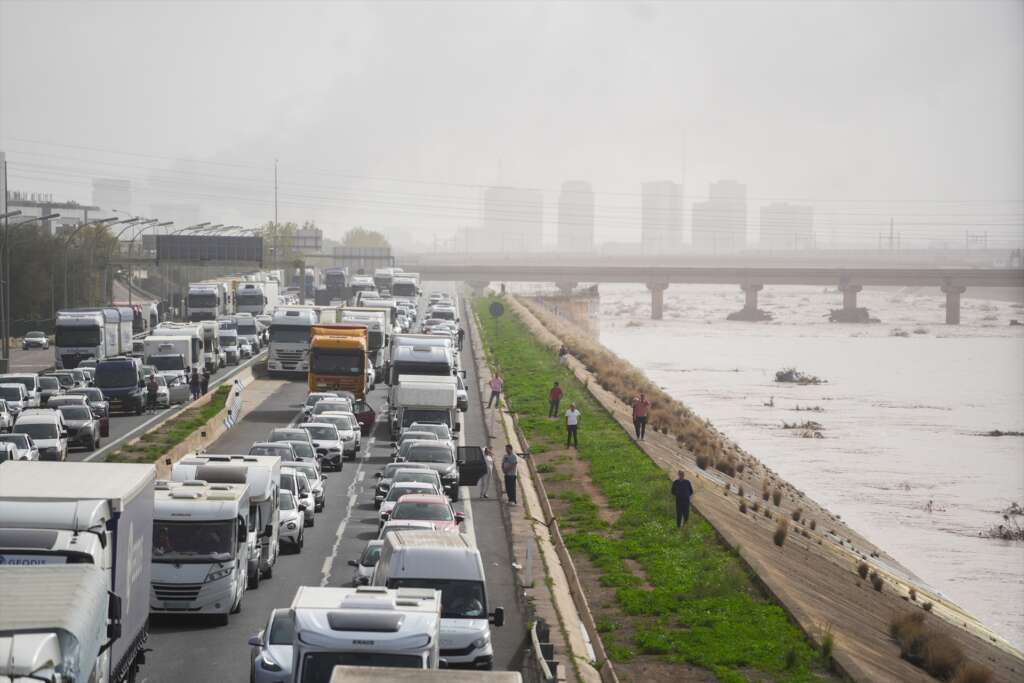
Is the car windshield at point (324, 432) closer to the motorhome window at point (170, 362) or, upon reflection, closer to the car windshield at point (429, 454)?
the car windshield at point (429, 454)

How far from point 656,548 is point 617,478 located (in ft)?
35.9

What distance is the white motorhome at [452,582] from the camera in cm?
2078

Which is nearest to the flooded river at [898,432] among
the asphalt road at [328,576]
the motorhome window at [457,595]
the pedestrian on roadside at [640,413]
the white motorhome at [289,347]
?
the pedestrian on roadside at [640,413]

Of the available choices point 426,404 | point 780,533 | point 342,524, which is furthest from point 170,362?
point 780,533

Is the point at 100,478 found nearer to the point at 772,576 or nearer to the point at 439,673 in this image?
the point at 439,673

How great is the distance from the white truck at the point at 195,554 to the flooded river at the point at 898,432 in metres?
22.7

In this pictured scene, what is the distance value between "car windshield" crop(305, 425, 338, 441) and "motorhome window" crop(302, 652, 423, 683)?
3029 cm

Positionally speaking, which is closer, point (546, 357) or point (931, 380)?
point (546, 357)

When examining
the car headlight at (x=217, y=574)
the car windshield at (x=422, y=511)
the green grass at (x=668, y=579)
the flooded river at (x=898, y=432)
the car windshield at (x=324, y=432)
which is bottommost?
the flooded river at (x=898, y=432)

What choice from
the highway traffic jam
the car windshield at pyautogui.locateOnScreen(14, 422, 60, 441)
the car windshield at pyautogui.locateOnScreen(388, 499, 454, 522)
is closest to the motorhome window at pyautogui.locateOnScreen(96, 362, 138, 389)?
the highway traffic jam

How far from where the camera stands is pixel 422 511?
98.0ft

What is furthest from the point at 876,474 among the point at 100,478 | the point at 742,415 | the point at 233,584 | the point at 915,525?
the point at 100,478

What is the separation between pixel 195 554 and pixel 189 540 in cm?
24

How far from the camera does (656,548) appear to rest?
3472 centimetres
